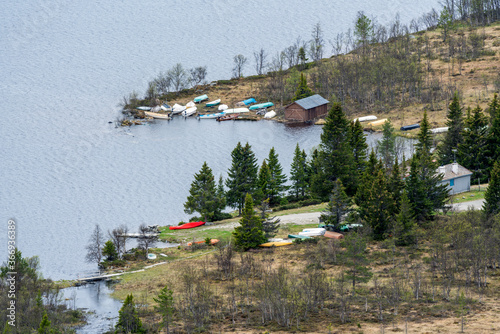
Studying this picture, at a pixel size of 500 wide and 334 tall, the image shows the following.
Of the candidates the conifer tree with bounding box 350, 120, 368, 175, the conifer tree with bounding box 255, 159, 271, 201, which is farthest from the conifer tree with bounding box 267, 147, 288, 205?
the conifer tree with bounding box 350, 120, 368, 175

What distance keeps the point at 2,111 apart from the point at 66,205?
Answer: 54594 millimetres

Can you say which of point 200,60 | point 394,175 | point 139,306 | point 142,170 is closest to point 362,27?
point 200,60

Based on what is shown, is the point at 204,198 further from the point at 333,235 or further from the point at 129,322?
the point at 129,322

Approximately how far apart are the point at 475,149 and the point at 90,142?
67512mm

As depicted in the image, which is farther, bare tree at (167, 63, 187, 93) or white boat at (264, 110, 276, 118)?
bare tree at (167, 63, 187, 93)

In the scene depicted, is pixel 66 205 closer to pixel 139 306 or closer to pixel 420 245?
pixel 139 306

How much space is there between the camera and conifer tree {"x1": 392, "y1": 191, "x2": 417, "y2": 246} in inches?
2977

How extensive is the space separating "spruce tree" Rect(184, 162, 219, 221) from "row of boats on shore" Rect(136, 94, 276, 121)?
4772cm

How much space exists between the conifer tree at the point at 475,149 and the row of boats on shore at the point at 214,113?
49979mm

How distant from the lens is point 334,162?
91.7m

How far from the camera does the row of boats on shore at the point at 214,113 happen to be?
14150 cm

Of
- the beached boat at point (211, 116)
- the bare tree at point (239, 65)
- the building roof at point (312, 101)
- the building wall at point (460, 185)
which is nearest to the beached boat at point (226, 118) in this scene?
the beached boat at point (211, 116)

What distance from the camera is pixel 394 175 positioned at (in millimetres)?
82750

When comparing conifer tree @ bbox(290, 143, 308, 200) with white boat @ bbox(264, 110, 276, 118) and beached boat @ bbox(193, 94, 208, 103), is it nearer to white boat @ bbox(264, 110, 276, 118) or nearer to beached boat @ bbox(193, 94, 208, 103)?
white boat @ bbox(264, 110, 276, 118)
